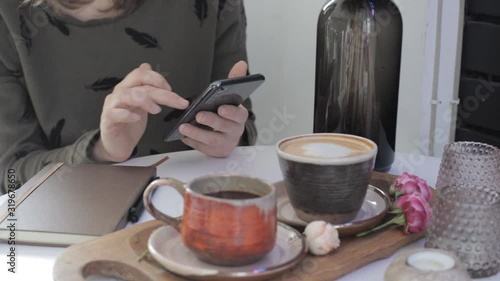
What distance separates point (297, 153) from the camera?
681mm

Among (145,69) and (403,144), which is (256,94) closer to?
(403,144)

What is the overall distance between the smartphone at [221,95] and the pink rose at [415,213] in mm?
281

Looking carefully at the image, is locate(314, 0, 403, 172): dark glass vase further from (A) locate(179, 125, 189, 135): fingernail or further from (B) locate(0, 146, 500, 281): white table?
(A) locate(179, 125, 189, 135): fingernail

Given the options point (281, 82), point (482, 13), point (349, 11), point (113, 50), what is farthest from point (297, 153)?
point (281, 82)

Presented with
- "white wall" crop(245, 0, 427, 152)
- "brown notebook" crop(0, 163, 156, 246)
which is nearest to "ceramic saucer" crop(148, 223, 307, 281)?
"brown notebook" crop(0, 163, 156, 246)

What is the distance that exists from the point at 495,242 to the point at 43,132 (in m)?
0.87

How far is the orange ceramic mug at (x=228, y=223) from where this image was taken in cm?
55

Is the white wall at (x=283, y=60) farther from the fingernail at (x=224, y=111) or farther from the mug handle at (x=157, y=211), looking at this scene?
the mug handle at (x=157, y=211)

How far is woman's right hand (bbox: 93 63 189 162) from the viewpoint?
0.90 m

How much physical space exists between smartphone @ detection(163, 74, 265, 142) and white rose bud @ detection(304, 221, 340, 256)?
28cm

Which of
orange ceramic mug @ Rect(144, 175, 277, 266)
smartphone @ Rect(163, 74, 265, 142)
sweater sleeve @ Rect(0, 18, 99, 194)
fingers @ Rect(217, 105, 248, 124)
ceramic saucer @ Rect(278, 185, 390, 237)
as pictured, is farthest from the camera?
sweater sleeve @ Rect(0, 18, 99, 194)

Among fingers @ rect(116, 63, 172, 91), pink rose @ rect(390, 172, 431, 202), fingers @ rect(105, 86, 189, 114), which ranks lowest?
pink rose @ rect(390, 172, 431, 202)

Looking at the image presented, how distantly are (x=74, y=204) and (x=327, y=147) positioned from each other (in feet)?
1.02

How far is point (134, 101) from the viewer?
91 cm
